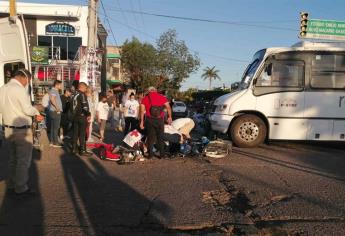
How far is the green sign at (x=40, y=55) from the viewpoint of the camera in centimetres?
3303

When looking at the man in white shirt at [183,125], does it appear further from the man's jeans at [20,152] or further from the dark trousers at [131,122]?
the man's jeans at [20,152]

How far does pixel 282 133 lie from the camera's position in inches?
484

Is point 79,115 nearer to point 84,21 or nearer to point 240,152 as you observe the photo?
point 240,152

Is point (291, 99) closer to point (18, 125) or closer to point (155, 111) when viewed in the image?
point (155, 111)

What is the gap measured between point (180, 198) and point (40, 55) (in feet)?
94.2

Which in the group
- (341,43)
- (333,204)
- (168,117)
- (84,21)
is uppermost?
(84,21)

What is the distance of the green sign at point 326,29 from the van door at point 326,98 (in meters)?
9.43

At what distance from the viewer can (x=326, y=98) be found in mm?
12227

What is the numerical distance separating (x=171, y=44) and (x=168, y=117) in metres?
43.2

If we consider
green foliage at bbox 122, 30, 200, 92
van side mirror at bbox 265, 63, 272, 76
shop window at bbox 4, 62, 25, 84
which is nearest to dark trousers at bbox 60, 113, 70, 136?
shop window at bbox 4, 62, 25, 84

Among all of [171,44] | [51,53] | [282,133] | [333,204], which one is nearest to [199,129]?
[282,133]

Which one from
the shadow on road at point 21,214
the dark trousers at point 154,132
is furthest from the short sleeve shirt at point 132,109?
the shadow on road at point 21,214

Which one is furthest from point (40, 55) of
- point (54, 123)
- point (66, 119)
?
point (54, 123)

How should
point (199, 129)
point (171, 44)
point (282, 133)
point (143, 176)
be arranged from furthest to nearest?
1. point (171, 44)
2. point (199, 129)
3. point (282, 133)
4. point (143, 176)
